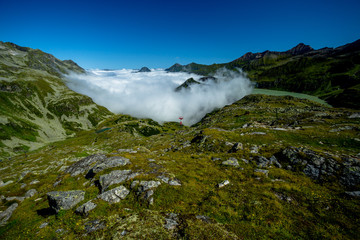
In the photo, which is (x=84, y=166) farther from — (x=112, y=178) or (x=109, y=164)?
(x=112, y=178)

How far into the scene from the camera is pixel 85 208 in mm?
14164

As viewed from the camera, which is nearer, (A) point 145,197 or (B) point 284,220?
(B) point 284,220

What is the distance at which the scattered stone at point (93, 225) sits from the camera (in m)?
12.0

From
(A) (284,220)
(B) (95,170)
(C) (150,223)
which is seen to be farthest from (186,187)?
(B) (95,170)

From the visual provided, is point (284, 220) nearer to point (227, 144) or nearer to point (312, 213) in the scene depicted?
point (312, 213)

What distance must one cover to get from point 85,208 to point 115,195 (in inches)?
110

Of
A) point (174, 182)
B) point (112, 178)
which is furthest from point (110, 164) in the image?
point (174, 182)

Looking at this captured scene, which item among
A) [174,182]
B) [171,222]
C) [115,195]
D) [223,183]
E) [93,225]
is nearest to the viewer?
[171,222]

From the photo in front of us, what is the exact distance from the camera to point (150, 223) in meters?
11.9

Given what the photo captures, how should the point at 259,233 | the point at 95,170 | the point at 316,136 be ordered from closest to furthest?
the point at 259,233 → the point at 95,170 → the point at 316,136

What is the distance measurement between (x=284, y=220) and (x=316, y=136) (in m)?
32.3

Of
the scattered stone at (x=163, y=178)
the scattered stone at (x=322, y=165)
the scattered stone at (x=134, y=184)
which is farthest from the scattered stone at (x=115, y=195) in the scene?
the scattered stone at (x=322, y=165)

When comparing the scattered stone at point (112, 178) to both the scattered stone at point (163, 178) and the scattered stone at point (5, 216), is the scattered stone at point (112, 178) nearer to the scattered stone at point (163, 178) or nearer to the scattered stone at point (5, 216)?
the scattered stone at point (163, 178)

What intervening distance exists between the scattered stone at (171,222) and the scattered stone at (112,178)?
8.64 meters
